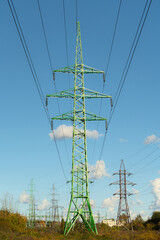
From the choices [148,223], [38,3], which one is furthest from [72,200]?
[148,223]

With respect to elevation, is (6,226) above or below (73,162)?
below

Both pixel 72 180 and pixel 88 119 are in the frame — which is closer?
pixel 72 180

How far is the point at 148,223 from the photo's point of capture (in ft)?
231

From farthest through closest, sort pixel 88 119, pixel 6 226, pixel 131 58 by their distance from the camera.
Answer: pixel 6 226, pixel 88 119, pixel 131 58

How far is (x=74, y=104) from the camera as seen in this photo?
3625 cm

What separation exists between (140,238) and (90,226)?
8042 mm

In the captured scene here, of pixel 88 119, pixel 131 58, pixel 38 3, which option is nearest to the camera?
pixel 38 3

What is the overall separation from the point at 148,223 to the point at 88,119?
142 ft

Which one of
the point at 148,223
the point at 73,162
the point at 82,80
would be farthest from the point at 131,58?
the point at 148,223

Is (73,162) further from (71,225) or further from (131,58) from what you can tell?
(131,58)

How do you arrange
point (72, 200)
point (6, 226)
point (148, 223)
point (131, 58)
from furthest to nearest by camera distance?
point (148, 223), point (6, 226), point (72, 200), point (131, 58)

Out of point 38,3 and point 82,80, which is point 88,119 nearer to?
point 82,80

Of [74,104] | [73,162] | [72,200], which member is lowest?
[72,200]

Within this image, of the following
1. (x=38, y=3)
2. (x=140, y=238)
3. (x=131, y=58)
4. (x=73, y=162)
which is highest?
(x=38, y=3)
